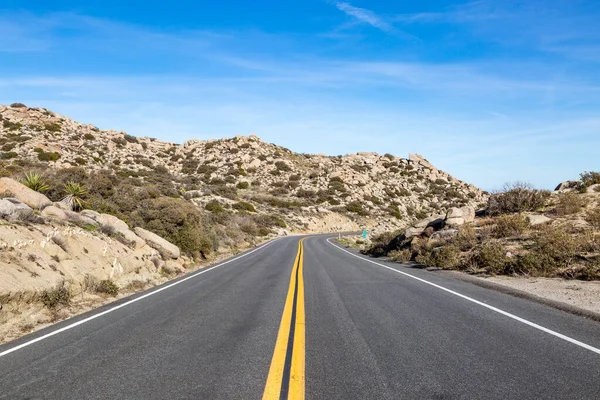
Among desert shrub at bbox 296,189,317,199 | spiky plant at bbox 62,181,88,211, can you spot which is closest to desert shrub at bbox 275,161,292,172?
desert shrub at bbox 296,189,317,199

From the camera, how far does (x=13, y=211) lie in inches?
439

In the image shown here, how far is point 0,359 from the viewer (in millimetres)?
5418

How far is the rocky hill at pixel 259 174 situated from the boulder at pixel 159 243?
21983 mm

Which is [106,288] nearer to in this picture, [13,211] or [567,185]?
[13,211]

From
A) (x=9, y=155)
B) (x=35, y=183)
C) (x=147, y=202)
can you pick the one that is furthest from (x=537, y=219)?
(x=9, y=155)

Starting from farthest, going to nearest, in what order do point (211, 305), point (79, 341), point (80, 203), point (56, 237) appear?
1. point (80, 203)
2. point (56, 237)
3. point (211, 305)
4. point (79, 341)

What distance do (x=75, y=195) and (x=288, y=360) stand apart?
1667 centimetres

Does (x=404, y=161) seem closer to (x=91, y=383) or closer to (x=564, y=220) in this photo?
(x=564, y=220)

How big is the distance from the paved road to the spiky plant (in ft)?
31.4

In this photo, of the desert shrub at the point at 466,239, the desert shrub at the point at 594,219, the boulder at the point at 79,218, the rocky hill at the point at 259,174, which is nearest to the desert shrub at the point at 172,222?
the boulder at the point at 79,218

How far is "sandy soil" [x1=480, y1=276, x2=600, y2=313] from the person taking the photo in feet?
27.3

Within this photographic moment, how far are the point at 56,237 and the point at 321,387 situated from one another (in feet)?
34.1

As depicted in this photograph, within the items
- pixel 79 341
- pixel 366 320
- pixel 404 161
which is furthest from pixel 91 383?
pixel 404 161

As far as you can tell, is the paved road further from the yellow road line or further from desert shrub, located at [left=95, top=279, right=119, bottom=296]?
desert shrub, located at [left=95, top=279, right=119, bottom=296]
